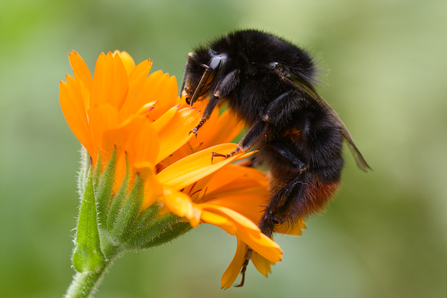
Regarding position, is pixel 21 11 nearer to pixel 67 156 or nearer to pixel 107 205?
pixel 67 156

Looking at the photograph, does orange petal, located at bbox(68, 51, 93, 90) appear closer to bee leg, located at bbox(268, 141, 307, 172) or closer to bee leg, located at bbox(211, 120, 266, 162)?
bee leg, located at bbox(211, 120, 266, 162)


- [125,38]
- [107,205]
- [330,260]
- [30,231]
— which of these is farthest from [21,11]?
[330,260]

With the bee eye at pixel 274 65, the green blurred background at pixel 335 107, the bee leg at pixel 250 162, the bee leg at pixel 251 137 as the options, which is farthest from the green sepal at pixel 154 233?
the green blurred background at pixel 335 107

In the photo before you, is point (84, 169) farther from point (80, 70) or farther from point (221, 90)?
point (221, 90)

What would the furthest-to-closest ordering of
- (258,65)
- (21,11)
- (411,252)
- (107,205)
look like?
1. (411,252)
2. (21,11)
3. (258,65)
4. (107,205)

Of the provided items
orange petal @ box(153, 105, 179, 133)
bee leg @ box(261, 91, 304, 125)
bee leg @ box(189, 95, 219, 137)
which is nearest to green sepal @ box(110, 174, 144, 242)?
orange petal @ box(153, 105, 179, 133)
